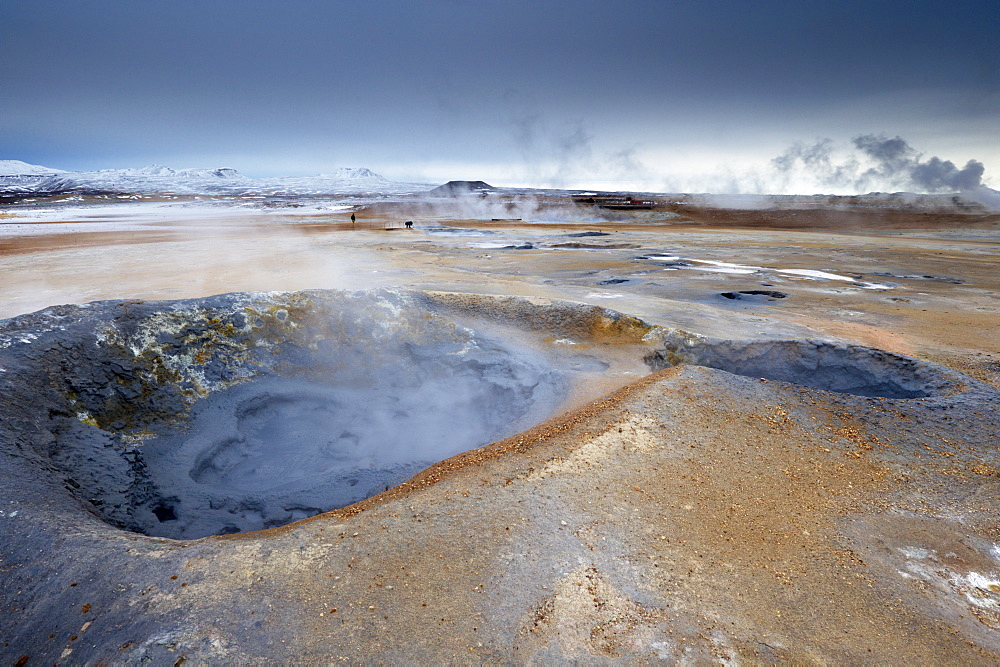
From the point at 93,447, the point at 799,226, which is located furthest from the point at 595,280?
the point at 799,226

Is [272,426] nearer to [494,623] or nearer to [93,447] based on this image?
[93,447]

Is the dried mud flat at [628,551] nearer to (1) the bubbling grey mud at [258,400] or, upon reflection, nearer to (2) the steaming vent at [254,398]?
(2) the steaming vent at [254,398]

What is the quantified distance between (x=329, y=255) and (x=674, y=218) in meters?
33.2

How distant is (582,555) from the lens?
3.17 meters

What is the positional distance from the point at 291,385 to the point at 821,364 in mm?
7020

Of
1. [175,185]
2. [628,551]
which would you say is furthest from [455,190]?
[628,551]

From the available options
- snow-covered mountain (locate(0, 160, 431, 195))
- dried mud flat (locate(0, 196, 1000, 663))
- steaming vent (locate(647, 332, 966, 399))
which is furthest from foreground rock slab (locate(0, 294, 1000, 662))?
snow-covered mountain (locate(0, 160, 431, 195))

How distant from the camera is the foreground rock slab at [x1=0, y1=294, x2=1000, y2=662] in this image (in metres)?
2.54

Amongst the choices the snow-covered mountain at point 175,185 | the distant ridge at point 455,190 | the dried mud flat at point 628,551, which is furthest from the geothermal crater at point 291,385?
the snow-covered mountain at point 175,185

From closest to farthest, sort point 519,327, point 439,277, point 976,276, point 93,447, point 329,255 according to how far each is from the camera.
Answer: point 93,447
point 519,327
point 439,277
point 976,276
point 329,255

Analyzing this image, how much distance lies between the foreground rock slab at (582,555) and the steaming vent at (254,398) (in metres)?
0.17

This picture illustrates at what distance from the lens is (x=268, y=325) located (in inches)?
288

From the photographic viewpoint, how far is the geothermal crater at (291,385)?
471cm

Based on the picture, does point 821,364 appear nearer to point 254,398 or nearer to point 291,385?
point 291,385
